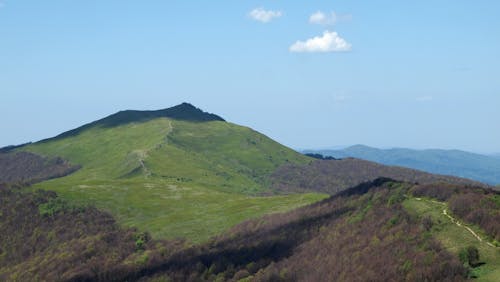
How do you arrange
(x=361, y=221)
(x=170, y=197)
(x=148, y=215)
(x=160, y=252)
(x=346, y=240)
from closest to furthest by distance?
1. (x=346, y=240)
2. (x=361, y=221)
3. (x=160, y=252)
4. (x=148, y=215)
5. (x=170, y=197)

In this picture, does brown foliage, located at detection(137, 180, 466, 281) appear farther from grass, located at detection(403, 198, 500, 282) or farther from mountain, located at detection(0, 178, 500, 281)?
grass, located at detection(403, 198, 500, 282)

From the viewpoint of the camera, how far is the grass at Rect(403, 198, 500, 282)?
50594mm

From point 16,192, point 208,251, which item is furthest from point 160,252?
point 16,192

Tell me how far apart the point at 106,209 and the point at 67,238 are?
25458mm

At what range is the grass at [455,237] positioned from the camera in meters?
50.6

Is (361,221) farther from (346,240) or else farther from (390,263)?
(390,263)

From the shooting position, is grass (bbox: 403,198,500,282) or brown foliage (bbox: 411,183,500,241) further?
brown foliage (bbox: 411,183,500,241)

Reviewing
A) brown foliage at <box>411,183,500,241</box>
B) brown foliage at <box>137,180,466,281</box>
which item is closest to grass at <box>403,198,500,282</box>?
brown foliage at <box>411,183,500,241</box>

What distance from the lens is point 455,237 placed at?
201 feet

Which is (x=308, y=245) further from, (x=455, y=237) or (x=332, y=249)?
(x=455, y=237)

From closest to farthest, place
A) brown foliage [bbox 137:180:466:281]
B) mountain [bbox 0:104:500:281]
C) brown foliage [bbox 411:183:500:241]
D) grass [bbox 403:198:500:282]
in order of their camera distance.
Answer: grass [bbox 403:198:500:282] < brown foliage [bbox 137:180:466:281] < mountain [bbox 0:104:500:281] < brown foliage [bbox 411:183:500:241]

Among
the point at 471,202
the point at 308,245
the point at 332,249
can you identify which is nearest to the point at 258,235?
the point at 308,245

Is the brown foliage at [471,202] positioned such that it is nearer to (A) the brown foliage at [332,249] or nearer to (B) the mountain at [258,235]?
(B) the mountain at [258,235]

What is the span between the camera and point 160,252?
123000mm
